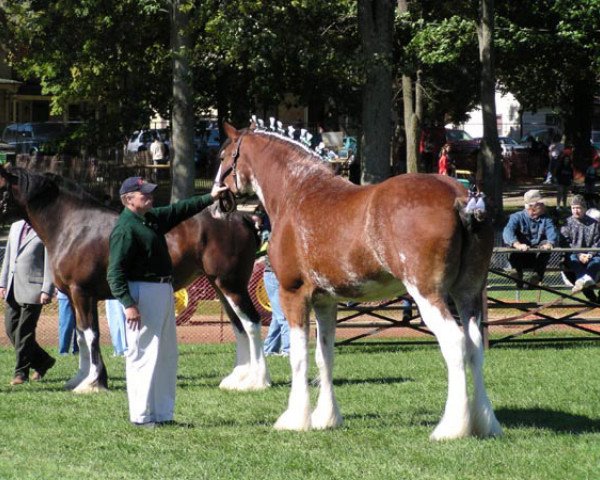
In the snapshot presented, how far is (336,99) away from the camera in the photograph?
44656mm

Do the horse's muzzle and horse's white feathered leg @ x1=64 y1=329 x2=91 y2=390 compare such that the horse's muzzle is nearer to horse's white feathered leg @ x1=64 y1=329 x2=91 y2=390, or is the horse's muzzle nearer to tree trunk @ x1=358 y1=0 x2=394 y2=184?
horse's white feathered leg @ x1=64 y1=329 x2=91 y2=390

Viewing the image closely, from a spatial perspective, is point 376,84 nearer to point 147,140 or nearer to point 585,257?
point 585,257

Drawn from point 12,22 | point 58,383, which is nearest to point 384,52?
point 12,22

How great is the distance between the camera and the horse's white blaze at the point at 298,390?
31.2ft

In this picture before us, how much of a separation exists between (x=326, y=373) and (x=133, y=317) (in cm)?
170

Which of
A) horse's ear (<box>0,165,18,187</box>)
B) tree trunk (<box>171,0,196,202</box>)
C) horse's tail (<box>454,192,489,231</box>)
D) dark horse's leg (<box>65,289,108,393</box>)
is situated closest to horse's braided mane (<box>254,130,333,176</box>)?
horse's tail (<box>454,192,489,231</box>)

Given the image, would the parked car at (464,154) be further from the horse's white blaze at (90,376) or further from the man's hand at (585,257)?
the horse's white blaze at (90,376)

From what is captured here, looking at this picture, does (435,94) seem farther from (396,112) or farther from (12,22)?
(12,22)

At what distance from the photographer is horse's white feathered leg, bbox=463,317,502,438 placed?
8875 millimetres

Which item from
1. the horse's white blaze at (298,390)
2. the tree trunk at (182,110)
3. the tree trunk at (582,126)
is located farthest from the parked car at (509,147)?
the horse's white blaze at (298,390)

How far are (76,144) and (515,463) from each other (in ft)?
104

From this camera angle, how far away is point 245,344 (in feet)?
41.4

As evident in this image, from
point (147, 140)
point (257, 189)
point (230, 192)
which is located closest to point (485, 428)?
point (257, 189)

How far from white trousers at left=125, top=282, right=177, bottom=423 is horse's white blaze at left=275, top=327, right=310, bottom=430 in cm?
99
